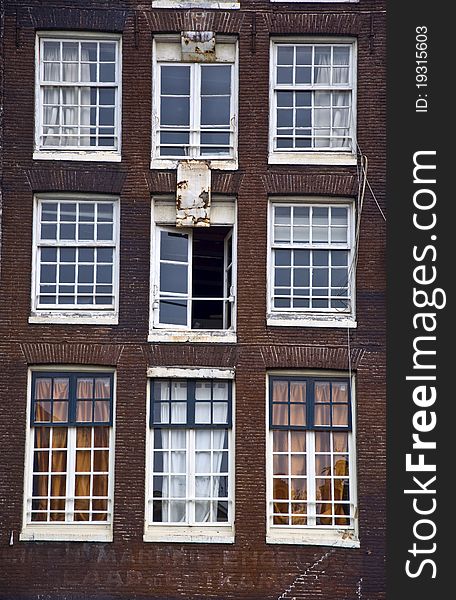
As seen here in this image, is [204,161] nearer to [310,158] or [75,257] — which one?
[310,158]

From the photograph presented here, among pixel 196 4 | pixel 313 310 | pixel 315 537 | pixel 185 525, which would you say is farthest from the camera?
pixel 196 4

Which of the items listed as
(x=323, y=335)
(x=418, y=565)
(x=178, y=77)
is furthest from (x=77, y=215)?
(x=418, y=565)

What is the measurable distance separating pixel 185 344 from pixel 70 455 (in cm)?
289

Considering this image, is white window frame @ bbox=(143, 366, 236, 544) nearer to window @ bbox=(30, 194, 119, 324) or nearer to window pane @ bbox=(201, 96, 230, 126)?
window @ bbox=(30, 194, 119, 324)

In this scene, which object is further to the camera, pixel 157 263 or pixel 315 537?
pixel 157 263

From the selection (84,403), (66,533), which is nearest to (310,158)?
(84,403)

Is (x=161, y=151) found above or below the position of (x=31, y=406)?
above

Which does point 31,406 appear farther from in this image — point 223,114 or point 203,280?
point 223,114

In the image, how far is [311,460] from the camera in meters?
21.3

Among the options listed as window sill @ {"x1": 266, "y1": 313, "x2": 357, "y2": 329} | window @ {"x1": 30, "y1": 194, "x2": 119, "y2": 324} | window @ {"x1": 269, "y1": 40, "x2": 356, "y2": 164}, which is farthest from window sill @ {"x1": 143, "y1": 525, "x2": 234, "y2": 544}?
window @ {"x1": 269, "y1": 40, "x2": 356, "y2": 164}

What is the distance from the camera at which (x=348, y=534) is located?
A: 20.9 metres

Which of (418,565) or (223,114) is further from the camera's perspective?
(223,114)

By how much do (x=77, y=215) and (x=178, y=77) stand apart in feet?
10.7

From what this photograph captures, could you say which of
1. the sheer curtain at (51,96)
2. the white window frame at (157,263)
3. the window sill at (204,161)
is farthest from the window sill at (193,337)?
the sheer curtain at (51,96)
